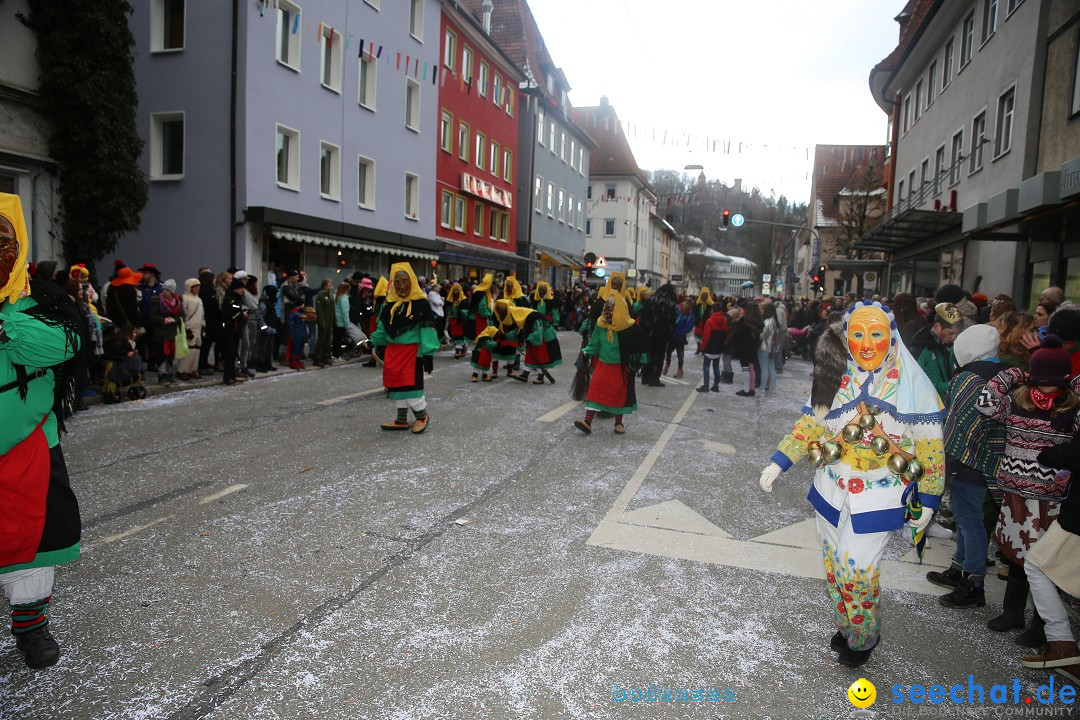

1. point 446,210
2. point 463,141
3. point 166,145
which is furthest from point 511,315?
point 463,141

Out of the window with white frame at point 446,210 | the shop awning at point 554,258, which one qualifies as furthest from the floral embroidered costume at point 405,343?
the shop awning at point 554,258

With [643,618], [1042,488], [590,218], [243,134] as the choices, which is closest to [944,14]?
[243,134]

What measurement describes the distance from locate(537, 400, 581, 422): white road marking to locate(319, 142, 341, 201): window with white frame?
13.6 meters

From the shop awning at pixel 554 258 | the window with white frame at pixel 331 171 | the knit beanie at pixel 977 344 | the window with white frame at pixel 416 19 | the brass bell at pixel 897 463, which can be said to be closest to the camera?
the brass bell at pixel 897 463

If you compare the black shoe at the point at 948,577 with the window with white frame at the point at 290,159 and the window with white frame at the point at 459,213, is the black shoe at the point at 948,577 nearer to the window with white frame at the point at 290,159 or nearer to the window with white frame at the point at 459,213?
the window with white frame at the point at 290,159

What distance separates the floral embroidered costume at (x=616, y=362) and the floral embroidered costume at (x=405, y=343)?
6.77 ft

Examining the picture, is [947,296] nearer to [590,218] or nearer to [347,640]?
[347,640]

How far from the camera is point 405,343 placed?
849cm

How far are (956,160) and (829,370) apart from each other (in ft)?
66.3

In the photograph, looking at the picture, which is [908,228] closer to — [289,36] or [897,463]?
[289,36]

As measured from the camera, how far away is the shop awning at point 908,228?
1679cm

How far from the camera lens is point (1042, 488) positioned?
3.94 meters

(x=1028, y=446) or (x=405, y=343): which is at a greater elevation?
(x=405, y=343)

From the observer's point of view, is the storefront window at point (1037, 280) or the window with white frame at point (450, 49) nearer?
the storefront window at point (1037, 280)
